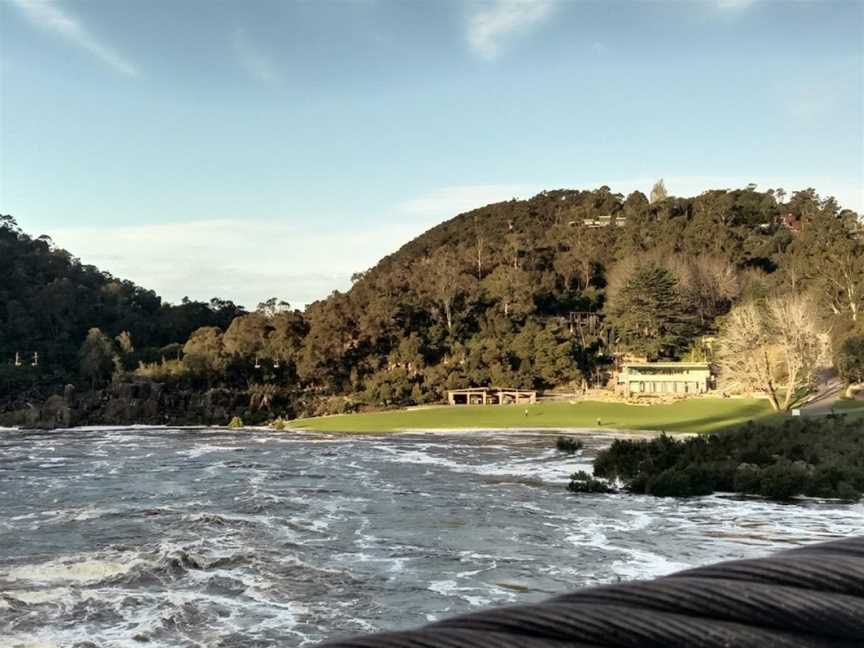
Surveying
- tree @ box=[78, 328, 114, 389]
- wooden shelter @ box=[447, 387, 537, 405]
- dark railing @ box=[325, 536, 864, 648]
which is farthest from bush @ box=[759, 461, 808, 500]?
tree @ box=[78, 328, 114, 389]

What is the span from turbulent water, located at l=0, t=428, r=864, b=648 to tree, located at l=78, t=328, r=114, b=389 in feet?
114

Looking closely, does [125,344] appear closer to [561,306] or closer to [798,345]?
[561,306]

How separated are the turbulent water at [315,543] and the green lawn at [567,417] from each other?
14.6 m

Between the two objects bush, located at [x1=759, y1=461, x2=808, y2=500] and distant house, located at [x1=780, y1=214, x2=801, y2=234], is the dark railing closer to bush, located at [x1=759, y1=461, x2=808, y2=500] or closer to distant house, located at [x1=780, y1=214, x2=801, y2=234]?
bush, located at [x1=759, y1=461, x2=808, y2=500]

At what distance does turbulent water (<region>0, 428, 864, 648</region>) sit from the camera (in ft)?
29.6

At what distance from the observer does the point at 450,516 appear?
14969mm

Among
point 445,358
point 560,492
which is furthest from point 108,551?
point 445,358

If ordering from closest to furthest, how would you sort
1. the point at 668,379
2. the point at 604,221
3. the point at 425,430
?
the point at 425,430 < the point at 668,379 < the point at 604,221

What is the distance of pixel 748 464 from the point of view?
60.2 feet

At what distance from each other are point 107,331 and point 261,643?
70054mm

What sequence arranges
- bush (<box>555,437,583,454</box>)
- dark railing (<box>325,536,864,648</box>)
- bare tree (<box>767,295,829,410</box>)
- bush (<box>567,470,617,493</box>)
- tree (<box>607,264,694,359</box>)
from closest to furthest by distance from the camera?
dark railing (<box>325,536,864,648</box>), bush (<box>567,470,617,493</box>), bush (<box>555,437,583,454</box>), bare tree (<box>767,295,829,410</box>), tree (<box>607,264,694,359</box>)

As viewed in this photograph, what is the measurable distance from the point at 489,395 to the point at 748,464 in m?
32.8

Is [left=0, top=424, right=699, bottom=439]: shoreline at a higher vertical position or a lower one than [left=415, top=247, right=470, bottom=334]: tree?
lower

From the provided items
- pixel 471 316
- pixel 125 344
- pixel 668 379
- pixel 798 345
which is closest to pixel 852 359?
pixel 798 345
